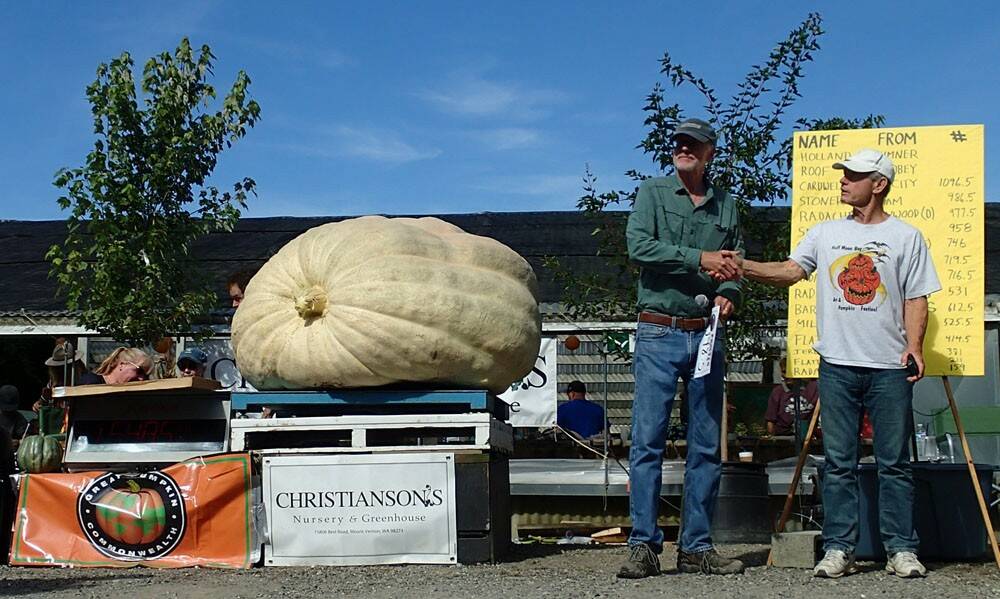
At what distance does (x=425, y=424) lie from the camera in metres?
6.17

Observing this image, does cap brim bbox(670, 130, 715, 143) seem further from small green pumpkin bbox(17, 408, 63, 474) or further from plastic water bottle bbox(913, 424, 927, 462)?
small green pumpkin bbox(17, 408, 63, 474)

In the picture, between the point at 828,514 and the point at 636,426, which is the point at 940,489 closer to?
the point at 828,514

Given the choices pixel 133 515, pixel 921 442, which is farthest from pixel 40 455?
pixel 921 442

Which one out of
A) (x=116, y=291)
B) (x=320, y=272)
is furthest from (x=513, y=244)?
(x=320, y=272)

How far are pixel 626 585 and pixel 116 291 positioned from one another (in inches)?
323

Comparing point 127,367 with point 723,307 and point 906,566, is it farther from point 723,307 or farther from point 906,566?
point 906,566

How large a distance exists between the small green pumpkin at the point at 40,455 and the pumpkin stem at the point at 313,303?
6.27 feet

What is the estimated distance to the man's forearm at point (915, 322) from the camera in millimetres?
5527

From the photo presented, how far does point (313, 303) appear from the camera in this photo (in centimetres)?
616

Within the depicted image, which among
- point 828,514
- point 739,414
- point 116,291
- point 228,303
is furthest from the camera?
point 739,414

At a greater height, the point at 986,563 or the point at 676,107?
the point at 676,107

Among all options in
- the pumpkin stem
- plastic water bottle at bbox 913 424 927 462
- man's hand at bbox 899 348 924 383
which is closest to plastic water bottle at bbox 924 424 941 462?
plastic water bottle at bbox 913 424 927 462

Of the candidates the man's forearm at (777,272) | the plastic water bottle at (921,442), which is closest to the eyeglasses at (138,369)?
the man's forearm at (777,272)

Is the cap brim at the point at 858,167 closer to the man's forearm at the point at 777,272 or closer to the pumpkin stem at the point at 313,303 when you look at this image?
the man's forearm at the point at 777,272
